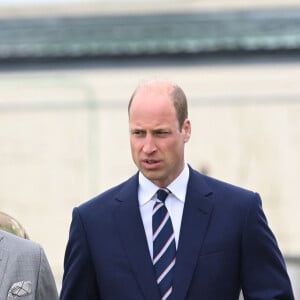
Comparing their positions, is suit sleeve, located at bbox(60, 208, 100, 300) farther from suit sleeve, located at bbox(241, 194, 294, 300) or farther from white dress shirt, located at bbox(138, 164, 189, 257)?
suit sleeve, located at bbox(241, 194, 294, 300)

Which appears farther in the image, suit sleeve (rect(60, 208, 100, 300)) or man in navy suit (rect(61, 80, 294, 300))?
suit sleeve (rect(60, 208, 100, 300))

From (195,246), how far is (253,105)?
424 inches

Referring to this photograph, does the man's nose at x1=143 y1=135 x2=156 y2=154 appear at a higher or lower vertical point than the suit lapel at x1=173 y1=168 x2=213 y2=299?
higher

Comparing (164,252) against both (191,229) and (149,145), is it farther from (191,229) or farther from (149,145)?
(149,145)

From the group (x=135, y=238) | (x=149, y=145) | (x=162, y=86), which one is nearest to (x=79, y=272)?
(x=135, y=238)

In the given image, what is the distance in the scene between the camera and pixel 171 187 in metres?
6.26

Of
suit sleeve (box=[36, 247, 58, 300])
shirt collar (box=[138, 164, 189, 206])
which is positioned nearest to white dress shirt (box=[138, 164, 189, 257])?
shirt collar (box=[138, 164, 189, 206])

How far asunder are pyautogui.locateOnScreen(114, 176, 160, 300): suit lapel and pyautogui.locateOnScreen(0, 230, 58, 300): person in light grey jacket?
32 centimetres

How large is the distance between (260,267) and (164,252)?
1.18 feet

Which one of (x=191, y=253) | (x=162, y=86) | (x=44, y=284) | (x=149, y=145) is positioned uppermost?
(x=162, y=86)

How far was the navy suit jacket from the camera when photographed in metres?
6.15

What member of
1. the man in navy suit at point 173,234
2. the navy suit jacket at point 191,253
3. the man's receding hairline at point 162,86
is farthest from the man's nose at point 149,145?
the navy suit jacket at point 191,253

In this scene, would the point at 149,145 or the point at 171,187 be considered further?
the point at 171,187

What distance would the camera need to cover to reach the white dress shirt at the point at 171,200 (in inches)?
246
